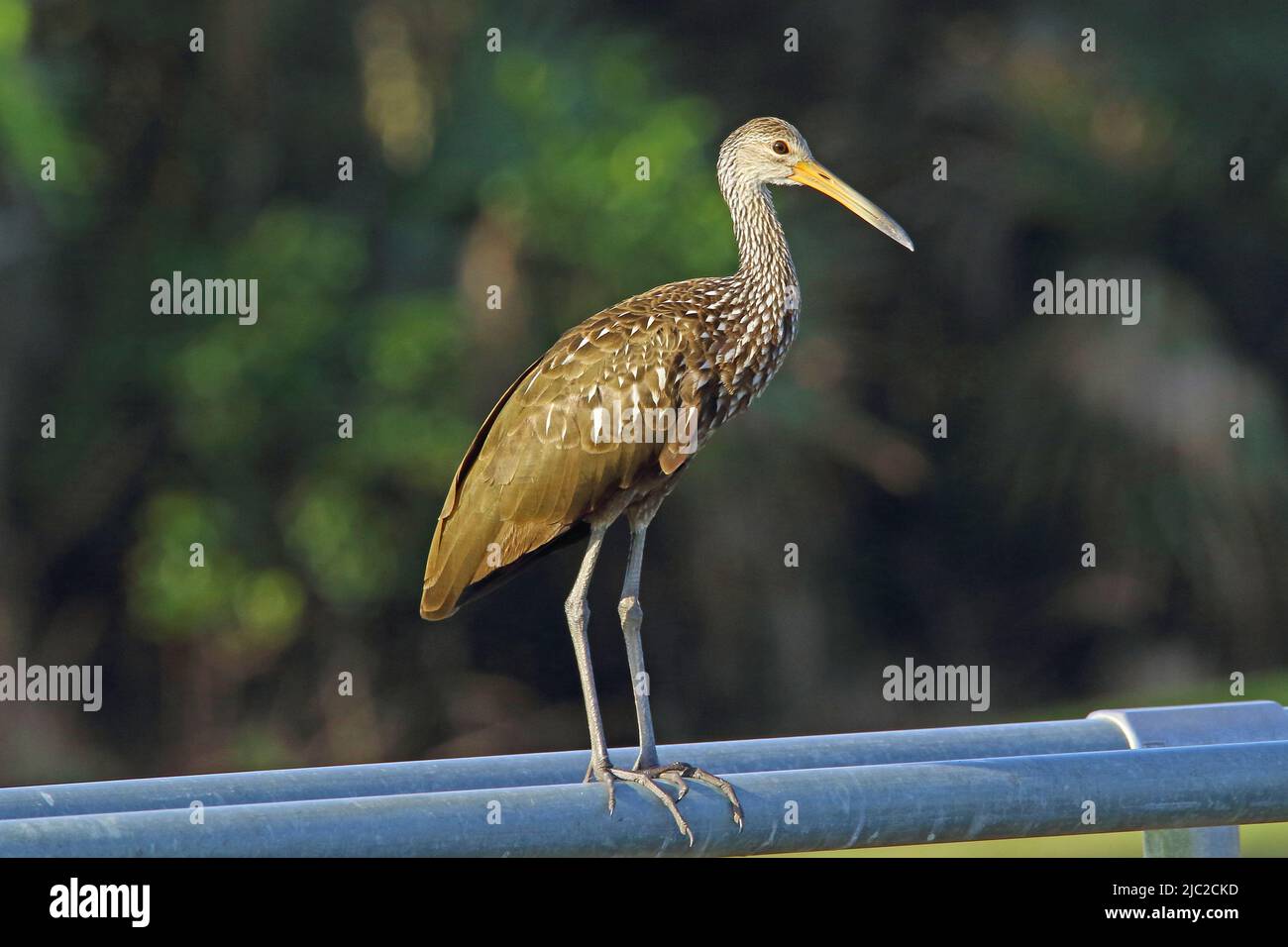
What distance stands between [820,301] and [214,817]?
11769 millimetres

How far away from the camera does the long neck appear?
580 cm

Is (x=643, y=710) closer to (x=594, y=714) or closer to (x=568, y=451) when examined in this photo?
(x=594, y=714)

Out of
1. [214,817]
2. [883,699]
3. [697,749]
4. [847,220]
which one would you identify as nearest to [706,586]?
[883,699]

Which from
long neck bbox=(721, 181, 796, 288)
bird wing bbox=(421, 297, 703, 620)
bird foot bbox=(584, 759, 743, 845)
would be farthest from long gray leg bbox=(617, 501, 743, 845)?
long neck bbox=(721, 181, 796, 288)

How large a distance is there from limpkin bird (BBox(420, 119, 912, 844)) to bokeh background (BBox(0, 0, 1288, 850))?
24.1 ft

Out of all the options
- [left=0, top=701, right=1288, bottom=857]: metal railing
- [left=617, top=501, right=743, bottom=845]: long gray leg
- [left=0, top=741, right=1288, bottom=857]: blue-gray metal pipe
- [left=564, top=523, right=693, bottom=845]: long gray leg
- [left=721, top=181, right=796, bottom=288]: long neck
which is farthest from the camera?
[left=721, top=181, right=796, bottom=288]: long neck

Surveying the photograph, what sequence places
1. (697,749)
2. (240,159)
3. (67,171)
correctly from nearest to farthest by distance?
(697,749), (67,171), (240,159)

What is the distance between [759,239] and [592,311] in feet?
24.4

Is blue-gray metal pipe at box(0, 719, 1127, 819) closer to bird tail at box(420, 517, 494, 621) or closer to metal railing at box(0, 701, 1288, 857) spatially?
metal railing at box(0, 701, 1288, 857)

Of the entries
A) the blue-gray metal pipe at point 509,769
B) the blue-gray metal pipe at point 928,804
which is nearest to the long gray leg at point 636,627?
the blue-gray metal pipe at point 509,769

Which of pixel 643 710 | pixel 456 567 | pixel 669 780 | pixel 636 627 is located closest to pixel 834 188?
pixel 636 627

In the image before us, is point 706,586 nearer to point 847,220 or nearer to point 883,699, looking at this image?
point 883,699

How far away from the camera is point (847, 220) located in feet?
48.6

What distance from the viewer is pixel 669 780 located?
4.55 meters
